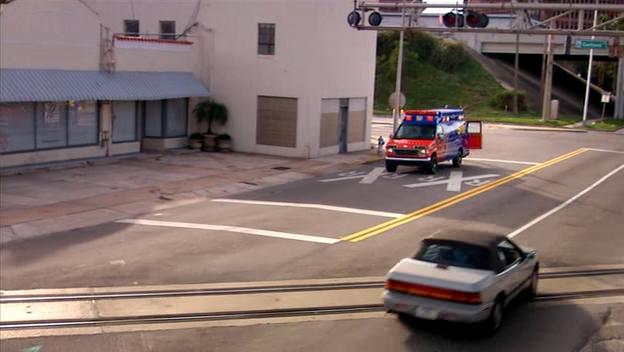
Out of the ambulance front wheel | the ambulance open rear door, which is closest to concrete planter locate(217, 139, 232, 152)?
the ambulance front wheel

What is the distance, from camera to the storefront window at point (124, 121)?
30.1 m

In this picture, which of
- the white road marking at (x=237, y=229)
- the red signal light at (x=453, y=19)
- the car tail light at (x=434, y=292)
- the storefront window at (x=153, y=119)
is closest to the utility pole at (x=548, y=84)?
the red signal light at (x=453, y=19)

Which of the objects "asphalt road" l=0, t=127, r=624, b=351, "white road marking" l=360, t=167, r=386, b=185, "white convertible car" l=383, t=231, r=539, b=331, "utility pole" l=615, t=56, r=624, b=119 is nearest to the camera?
"white convertible car" l=383, t=231, r=539, b=331

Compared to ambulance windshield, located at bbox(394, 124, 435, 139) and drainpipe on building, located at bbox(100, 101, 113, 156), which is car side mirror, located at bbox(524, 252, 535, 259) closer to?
ambulance windshield, located at bbox(394, 124, 435, 139)

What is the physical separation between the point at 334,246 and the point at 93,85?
15347 mm

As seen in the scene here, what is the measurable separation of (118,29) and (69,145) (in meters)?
9.76

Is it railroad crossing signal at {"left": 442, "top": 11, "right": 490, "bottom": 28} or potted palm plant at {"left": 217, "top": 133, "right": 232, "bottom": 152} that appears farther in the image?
potted palm plant at {"left": 217, "top": 133, "right": 232, "bottom": 152}

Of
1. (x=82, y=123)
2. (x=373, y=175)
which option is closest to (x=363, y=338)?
(x=373, y=175)

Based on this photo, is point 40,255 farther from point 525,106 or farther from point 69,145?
point 525,106

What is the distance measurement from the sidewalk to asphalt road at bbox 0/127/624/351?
3.27 feet

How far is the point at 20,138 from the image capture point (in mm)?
25547

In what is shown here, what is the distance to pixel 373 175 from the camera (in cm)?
2816

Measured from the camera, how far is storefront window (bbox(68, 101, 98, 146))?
27811 millimetres

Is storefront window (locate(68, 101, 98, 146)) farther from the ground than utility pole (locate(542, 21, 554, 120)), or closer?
closer
